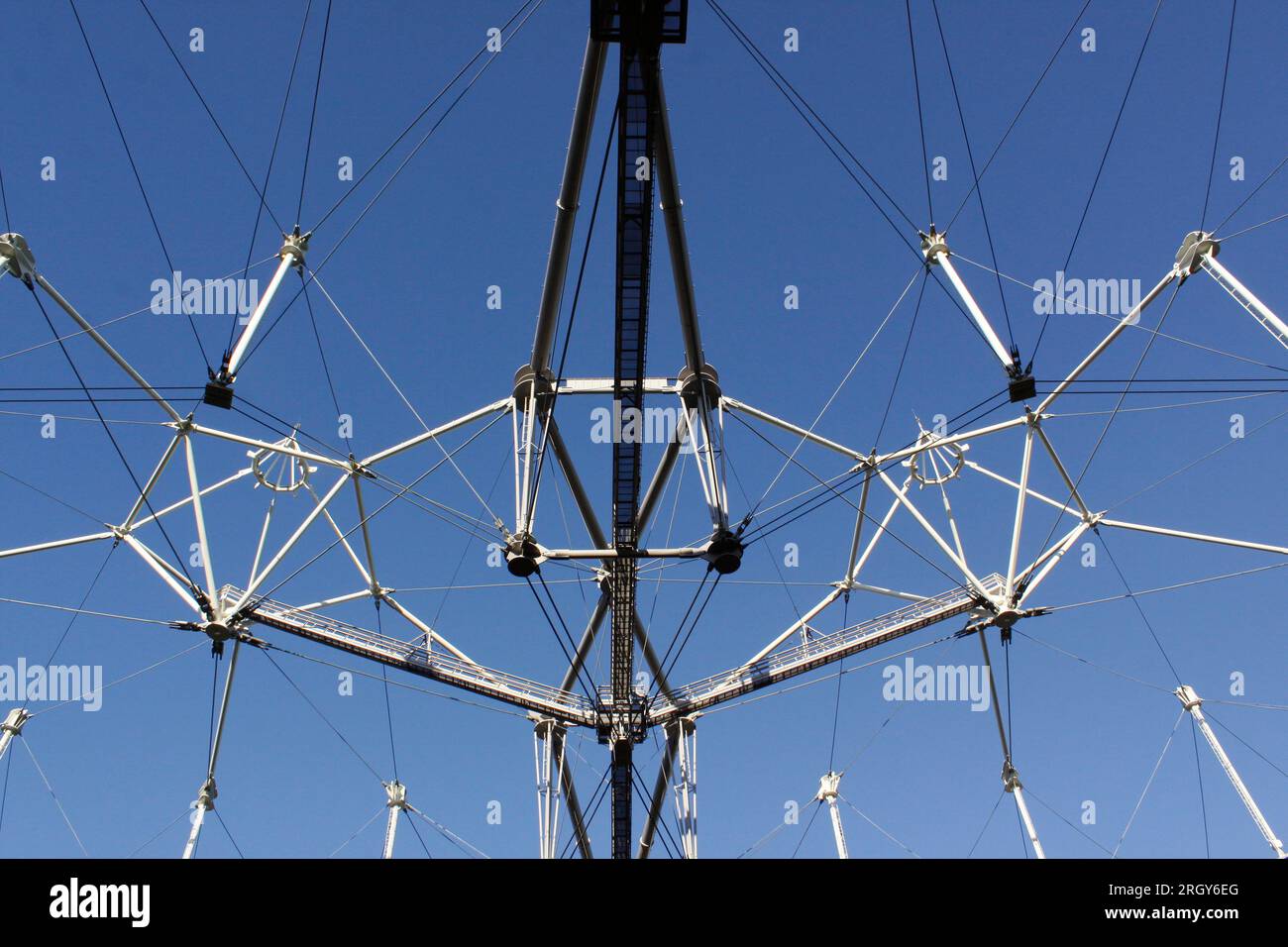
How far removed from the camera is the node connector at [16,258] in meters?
22.5

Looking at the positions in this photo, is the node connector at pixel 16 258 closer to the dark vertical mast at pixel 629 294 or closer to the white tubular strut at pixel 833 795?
the dark vertical mast at pixel 629 294

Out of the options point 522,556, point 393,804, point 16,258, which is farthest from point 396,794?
point 16,258

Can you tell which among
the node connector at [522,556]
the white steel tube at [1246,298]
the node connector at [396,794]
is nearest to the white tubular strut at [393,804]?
the node connector at [396,794]

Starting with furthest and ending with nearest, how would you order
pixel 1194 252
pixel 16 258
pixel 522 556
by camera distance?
pixel 522 556 → pixel 1194 252 → pixel 16 258

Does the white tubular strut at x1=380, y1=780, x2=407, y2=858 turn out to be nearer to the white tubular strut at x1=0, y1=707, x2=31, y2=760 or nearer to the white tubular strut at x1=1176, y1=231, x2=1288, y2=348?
the white tubular strut at x1=0, y1=707, x2=31, y2=760

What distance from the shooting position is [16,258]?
22.7m

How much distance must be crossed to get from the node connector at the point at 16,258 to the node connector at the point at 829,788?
3670 centimetres

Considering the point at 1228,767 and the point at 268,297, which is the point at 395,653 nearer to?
the point at 268,297

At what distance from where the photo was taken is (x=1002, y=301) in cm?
2942

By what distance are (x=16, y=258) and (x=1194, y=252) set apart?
89.6 feet

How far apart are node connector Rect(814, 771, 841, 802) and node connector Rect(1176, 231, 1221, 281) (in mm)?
28108

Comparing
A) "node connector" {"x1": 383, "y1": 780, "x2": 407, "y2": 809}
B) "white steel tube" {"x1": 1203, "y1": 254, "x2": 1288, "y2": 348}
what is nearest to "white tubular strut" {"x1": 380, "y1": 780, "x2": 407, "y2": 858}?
"node connector" {"x1": 383, "y1": 780, "x2": 407, "y2": 809}

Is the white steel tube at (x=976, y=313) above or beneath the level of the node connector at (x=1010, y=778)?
above
